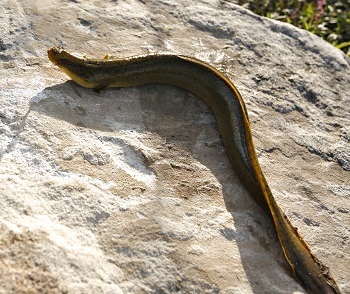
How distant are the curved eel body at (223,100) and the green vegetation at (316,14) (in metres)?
2.83

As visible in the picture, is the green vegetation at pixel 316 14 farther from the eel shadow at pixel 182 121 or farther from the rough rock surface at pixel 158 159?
the eel shadow at pixel 182 121

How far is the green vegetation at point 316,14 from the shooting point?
6.79 metres

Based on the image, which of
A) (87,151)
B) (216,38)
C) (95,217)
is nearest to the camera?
(95,217)

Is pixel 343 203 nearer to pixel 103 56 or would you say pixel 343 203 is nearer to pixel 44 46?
pixel 103 56

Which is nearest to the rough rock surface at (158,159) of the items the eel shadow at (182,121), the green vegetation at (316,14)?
the eel shadow at (182,121)

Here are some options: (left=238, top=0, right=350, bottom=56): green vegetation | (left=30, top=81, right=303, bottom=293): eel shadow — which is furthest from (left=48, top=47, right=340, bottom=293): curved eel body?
(left=238, top=0, right=350, bottom=56): green vegetation

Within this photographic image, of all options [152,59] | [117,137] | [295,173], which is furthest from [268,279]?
[152,59]

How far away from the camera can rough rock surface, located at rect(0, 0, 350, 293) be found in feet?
9.98

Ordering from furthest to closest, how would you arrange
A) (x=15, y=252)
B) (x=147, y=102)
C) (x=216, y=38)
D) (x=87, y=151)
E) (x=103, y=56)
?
1. (x=216, y=38)
2. (x=103, y=56)
3. (x=147, y=102)
4. (x=87, y=151)
5. (x=15, y=252)

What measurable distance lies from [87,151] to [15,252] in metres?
0.97

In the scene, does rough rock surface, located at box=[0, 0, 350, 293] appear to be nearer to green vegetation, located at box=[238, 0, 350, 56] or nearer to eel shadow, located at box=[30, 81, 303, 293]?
eel shadow, located at box=[30, 81, 303, 293]

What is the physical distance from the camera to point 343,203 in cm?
399

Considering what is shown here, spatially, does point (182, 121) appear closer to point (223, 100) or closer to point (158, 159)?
point (223, 100)

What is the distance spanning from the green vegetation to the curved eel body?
9.28ft
